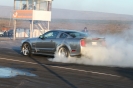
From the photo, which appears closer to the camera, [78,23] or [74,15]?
[78,23]

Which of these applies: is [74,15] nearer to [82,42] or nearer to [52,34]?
[52,34]

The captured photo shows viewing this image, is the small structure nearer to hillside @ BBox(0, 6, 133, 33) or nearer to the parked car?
hillside @ BBox(0, 6, 133, 33)

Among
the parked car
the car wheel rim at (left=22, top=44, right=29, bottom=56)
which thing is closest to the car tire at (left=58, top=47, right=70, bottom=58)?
the parked car

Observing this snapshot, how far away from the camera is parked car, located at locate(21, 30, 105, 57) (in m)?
15.8

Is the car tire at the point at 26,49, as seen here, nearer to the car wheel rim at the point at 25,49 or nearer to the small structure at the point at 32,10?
the car wheel rim at the point at 25,49

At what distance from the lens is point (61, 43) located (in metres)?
16.3

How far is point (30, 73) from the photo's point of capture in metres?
11.6

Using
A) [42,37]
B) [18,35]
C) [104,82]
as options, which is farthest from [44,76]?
[18,35]

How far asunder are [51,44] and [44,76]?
5.90 m

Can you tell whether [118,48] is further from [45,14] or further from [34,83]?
[45,14]

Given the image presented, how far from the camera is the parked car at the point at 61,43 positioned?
1584 cm

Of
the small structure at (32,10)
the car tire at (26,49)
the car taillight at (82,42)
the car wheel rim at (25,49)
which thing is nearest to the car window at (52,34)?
the car tire at (26,49)

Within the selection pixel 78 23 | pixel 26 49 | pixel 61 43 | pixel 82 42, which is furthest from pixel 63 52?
pixel 78 23

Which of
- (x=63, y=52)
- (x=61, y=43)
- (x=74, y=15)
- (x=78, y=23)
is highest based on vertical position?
(x=74, y=15)
